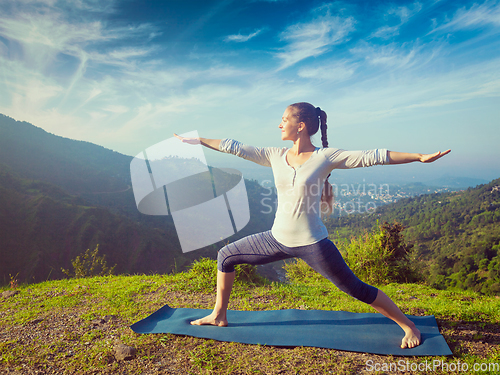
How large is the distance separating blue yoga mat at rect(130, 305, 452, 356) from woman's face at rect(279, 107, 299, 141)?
165cm

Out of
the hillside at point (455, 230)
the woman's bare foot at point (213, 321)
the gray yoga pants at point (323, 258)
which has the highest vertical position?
the gray yoga pants at point (323, 258)

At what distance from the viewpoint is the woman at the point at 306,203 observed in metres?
2.15

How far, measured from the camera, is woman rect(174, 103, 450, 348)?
2148mm

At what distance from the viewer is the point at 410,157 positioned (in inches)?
77.3

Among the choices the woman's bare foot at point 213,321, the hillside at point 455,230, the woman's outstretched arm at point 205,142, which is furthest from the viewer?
the hillside at point 455,230

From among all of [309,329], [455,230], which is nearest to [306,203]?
[309,329]

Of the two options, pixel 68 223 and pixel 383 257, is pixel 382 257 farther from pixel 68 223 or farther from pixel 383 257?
Result: pixel 68 223

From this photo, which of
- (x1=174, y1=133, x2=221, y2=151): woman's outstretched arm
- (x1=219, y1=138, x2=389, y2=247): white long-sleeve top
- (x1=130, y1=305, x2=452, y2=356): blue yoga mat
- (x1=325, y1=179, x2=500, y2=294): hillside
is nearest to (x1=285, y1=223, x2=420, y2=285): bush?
(x1=130, y1=305, x2=452, y2=356): blue yoga mat

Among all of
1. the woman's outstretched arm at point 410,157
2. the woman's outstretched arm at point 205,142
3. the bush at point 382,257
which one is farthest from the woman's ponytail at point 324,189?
the bush at point 382,257

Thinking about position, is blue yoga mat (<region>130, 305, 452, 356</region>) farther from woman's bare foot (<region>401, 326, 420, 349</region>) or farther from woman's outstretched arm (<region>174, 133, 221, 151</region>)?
woman's outstretched arm (<region>174, 133, 221, 151</region>)

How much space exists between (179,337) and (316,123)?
212cm

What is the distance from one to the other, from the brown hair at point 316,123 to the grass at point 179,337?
115 centimetres

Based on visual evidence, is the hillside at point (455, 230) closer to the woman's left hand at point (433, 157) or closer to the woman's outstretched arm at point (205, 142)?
the woman's outstretched arm at point (205, 142)

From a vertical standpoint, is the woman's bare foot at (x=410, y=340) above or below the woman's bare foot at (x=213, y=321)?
below
